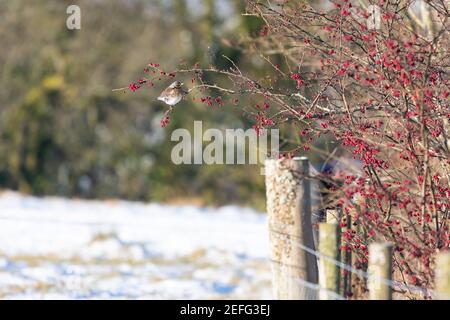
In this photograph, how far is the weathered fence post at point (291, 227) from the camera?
457cm

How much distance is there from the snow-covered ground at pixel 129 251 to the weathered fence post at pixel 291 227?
421 centimetres

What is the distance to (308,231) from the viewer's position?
15.1 feet

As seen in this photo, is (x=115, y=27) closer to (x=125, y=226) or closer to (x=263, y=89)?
(x=125, y=226)

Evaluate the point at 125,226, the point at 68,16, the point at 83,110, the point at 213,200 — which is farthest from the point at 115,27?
the point at 125,226

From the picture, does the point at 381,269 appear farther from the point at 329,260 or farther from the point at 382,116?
the point at 382,116

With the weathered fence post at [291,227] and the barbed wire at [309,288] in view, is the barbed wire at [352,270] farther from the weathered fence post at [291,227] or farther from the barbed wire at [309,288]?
the barbed wire at [309,288]

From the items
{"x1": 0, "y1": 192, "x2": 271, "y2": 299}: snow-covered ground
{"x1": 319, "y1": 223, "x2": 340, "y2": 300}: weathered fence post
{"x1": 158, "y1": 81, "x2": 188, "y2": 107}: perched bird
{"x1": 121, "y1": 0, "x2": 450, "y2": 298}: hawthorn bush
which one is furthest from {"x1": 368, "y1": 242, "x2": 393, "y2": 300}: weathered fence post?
{"x1": 0, "y1": 192, "x2": 271, "y2": 299}: snow-covered ground

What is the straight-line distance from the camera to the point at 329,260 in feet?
14.2

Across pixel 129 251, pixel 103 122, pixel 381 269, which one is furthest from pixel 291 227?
pixel 103 122

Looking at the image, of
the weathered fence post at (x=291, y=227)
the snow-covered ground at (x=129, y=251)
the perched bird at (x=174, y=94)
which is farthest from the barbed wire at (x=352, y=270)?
the snow-covered ground at (x=129, y=251)

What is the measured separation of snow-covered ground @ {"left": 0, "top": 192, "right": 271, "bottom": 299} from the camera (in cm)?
946

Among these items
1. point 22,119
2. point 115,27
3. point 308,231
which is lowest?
point 308,231

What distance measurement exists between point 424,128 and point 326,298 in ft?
3.85

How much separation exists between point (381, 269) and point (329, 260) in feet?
0.97
